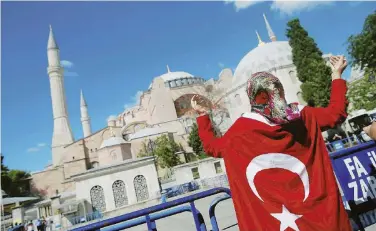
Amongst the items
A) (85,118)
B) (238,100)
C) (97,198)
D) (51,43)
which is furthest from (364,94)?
(85,118)

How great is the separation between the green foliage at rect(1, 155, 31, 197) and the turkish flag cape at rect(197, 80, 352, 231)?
140 ft

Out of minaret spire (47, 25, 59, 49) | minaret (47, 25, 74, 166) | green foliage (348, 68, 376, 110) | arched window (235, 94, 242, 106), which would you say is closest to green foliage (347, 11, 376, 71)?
green foliage (348, 68, 376, 110)

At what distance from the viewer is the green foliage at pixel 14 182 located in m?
36.4

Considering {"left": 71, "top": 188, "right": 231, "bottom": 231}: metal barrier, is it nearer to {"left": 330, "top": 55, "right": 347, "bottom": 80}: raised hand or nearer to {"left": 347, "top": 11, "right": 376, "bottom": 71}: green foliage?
{"left": 330, "top": 55, "right": 347, "bottom": 80}: raised hand

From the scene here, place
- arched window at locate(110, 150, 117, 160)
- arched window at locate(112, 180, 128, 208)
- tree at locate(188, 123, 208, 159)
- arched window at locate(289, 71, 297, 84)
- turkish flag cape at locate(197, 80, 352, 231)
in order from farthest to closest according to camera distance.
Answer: tree at locate(188, 123, 208, 159) < arched window at locate(110, 150, 117, 160) < arched window at locate(289, 71, 297, 84) < arched window at locate(112, 180, 128, 208) < turkish flag cape at locate(197, 80, 352, 231)

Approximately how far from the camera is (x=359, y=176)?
2.81m

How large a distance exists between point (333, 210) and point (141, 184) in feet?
58.2

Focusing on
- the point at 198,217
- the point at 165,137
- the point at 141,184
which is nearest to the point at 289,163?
the point at 198,217

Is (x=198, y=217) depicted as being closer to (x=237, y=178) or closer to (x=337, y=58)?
(x=237, y=178)

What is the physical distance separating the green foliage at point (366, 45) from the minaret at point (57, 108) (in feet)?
125

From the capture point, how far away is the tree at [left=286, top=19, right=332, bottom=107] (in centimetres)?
2205

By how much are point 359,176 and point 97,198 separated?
17612 mm

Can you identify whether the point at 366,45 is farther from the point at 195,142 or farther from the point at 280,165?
the point at 280,165

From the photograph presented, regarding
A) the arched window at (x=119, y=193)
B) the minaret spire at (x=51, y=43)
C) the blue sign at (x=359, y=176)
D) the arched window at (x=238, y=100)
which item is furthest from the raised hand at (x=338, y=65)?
the minaret spire at (x=51, y=43)
